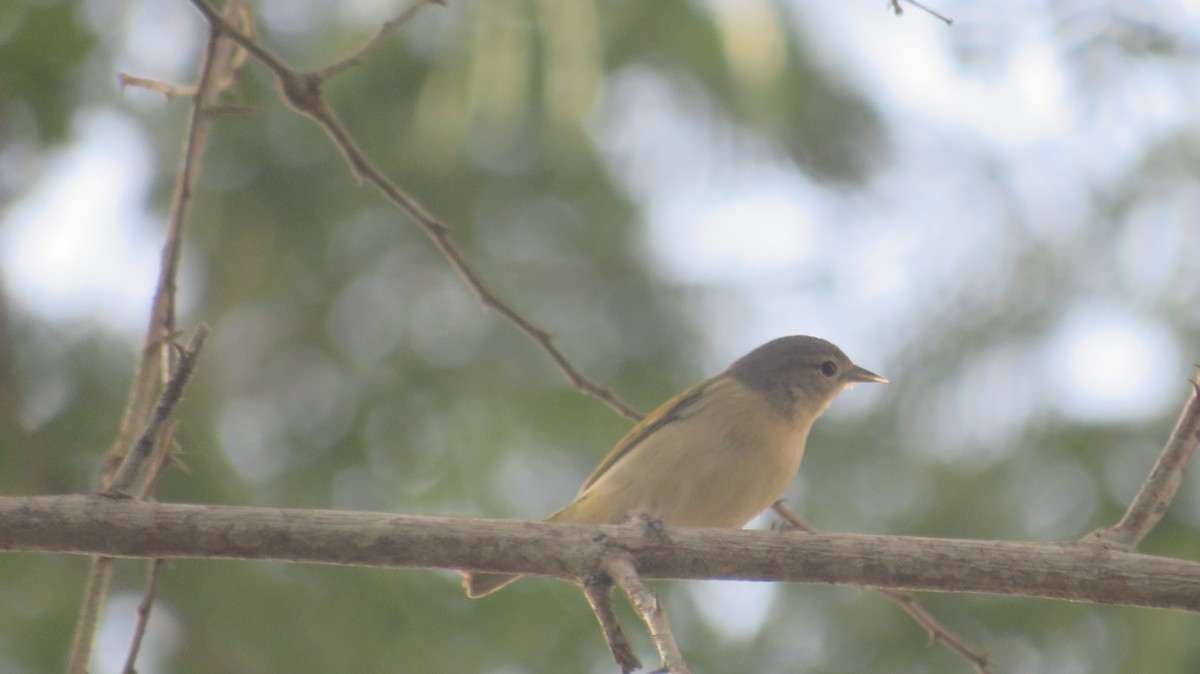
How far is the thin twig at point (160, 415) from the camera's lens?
258 cm

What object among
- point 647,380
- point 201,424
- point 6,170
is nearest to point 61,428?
point 201,424

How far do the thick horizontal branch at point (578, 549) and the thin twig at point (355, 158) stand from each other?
3.38 ft

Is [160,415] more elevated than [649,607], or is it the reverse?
[160,415]

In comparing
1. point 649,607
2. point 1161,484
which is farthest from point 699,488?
point 649,607

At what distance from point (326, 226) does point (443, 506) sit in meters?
2.20

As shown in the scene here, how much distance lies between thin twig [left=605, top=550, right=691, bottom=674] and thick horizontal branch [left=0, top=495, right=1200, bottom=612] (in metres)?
0.05

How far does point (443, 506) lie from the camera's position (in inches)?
267

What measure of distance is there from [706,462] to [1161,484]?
1904mm

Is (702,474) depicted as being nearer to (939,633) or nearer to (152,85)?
(939,633)

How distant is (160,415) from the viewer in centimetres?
275

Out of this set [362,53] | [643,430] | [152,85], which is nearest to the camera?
[362,53]

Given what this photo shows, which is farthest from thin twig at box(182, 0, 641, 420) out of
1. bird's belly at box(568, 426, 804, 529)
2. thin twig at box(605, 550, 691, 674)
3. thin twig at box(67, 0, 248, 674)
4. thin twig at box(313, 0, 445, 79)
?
thin twig at box(605, 550, 691, 674)

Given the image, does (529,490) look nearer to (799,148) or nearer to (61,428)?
(61,428)

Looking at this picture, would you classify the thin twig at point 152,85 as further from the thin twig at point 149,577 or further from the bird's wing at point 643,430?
the bird's wing at point 643,430
